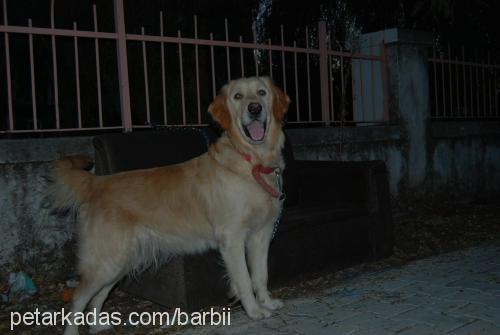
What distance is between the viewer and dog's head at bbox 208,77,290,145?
3369 mm

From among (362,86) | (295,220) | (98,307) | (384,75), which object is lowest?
(98,307)

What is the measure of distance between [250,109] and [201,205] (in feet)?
2.45

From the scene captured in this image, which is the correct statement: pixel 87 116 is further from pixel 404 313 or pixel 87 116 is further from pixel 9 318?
pixel 404 313

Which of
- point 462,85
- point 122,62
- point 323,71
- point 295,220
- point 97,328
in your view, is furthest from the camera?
point 462,85

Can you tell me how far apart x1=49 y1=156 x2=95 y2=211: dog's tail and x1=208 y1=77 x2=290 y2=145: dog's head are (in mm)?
1018

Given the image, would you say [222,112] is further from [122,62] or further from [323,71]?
[323,71]

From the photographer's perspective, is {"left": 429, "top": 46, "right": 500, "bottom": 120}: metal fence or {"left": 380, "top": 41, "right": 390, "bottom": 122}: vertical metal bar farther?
{"left": 429, "top": 46, "right": 500, "bottom": 120}: metal fence

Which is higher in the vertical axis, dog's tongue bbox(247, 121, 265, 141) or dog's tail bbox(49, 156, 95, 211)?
dog's tongue bbox(247, 121, 265, 141)

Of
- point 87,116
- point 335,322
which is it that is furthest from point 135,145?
point 87,116

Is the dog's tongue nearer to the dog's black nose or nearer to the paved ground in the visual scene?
the dog's black nose

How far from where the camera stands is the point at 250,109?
332cm

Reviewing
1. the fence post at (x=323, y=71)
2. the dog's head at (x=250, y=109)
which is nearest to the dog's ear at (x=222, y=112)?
the dog's head at (x=250, y=109)

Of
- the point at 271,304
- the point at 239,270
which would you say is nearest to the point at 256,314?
the point at 271,304

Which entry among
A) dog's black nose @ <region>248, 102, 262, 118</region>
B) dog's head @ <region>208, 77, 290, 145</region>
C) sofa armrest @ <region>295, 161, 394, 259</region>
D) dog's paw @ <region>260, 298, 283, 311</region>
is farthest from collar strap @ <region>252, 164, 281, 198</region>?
sofa armrest @ <region>295, 161, 394, 259</region>
